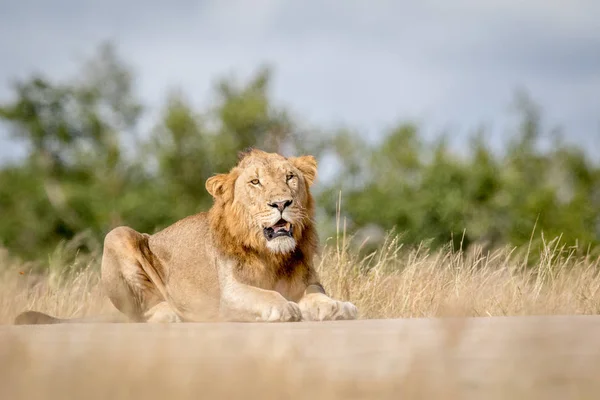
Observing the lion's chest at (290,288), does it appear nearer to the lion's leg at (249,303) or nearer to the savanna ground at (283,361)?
the lion's leg at (249,303)

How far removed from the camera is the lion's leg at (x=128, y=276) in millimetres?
8008

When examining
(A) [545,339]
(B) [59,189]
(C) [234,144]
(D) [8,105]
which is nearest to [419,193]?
(C) [234,144]

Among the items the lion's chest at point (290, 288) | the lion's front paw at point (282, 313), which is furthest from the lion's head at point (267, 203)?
the lion's front paw at point (282, 313)

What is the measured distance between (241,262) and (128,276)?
1234mm

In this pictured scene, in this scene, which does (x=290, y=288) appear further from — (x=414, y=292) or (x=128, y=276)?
(x=414, y=292)

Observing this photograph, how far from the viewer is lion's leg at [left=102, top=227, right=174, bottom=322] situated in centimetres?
801

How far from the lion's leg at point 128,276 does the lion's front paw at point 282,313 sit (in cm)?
161

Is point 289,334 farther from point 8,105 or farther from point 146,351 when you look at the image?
point 8,105

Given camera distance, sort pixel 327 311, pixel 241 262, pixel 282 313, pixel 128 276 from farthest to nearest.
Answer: pixel 128 276 → pixel 241 262 → pixel 327 311 → pixel 282 313

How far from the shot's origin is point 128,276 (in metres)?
8.04

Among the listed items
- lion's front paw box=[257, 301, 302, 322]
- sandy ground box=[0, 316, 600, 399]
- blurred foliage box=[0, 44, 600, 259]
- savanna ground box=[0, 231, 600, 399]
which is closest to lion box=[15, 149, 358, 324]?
lion's front paw box=[257, 301, 302, 322]

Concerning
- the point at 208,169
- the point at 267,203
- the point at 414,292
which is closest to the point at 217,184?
the point at 267,203

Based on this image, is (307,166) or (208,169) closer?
(307,166)

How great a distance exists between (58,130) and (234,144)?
7.17 metres
